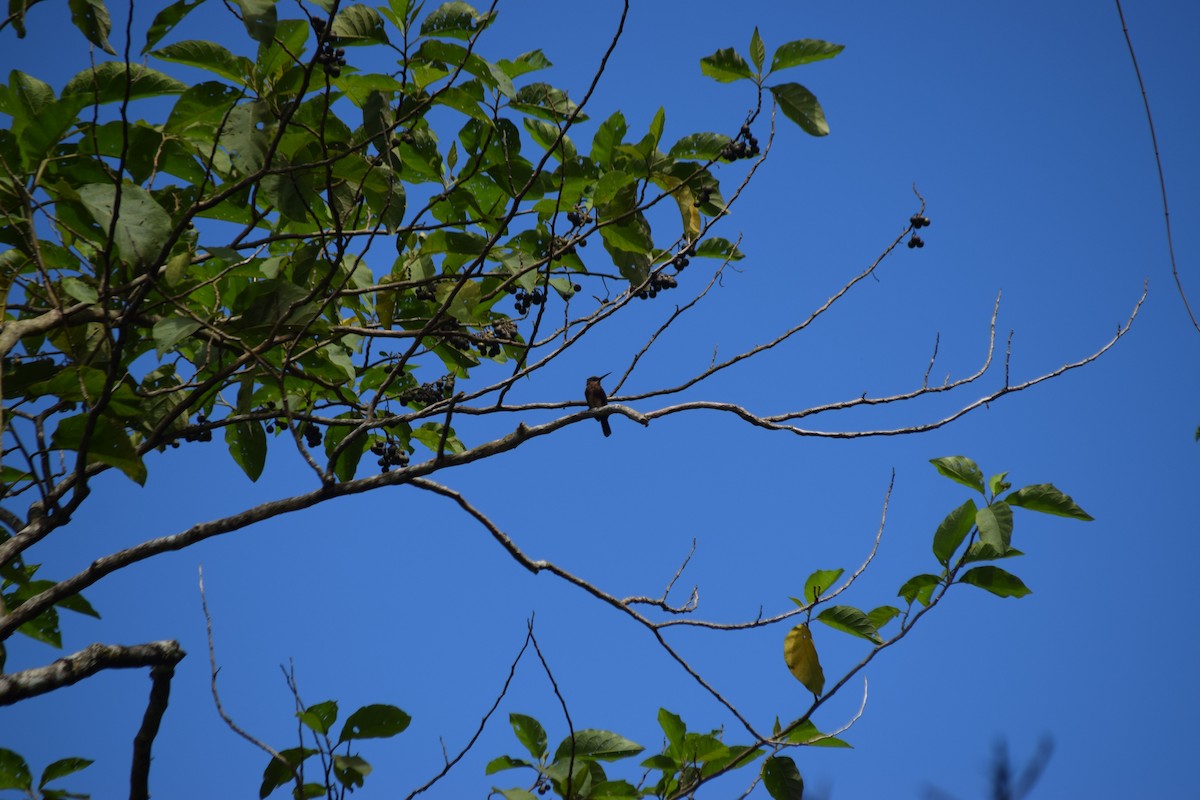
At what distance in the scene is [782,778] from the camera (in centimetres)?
271

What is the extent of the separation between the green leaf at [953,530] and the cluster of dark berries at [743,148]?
1204 millimetres

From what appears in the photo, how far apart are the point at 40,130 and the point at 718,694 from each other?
2242 mm

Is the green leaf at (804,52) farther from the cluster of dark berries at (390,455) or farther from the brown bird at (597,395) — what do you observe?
the cluster of dark berries at (390,455)

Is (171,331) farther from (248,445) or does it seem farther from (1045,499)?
(1045,499)

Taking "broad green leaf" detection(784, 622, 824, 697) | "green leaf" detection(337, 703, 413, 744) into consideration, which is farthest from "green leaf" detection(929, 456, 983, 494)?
"green leaf" detection(337, 703, 413, 744)

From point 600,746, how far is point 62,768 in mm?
1403

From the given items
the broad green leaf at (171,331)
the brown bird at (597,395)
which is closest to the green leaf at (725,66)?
the brown bird at (597,395)

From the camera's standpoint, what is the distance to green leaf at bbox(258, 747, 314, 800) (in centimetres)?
254

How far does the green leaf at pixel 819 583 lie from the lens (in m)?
2.88

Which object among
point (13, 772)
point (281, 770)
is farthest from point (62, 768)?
point (281, 770)

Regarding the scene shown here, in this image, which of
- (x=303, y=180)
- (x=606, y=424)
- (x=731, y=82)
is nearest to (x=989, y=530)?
(x=606, y=424)

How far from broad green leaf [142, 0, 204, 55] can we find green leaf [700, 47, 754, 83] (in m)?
1.31

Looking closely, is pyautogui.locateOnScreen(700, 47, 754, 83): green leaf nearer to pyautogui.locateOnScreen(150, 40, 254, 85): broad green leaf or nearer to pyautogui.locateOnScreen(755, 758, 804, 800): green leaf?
pyautogui.locateOnScreen(150, 40, 254, 85): broad green leaf

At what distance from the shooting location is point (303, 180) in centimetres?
279
